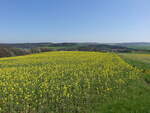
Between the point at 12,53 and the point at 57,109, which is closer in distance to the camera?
the point at 57,109

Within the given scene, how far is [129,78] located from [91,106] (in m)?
5.64

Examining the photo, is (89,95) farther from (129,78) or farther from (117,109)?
(129,78)

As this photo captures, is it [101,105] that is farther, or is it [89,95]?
[89,95]

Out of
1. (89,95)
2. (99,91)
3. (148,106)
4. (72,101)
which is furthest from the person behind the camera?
(99,91)

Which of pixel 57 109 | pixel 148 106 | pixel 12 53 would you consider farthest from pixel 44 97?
pixel 12 53

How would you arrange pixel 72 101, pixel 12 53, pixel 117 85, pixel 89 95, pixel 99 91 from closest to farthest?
pixel 72 101, pixel 89 95, pixel 99 91, pixel 117 85, pixel 12 53

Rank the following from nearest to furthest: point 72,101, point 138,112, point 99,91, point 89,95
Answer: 1. point 138,112
2. point 72,101
3. point 89,95
4. point 99,91

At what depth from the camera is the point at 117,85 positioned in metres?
10.2

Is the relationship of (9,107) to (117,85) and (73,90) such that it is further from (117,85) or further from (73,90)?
(117,85)

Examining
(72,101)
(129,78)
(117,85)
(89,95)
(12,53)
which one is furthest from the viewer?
(12,53)

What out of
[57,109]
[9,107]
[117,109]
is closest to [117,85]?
[117,109]

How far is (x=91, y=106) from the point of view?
7340 mm

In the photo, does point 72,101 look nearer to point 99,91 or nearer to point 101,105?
point 101,105

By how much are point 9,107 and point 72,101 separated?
9.83 feet
